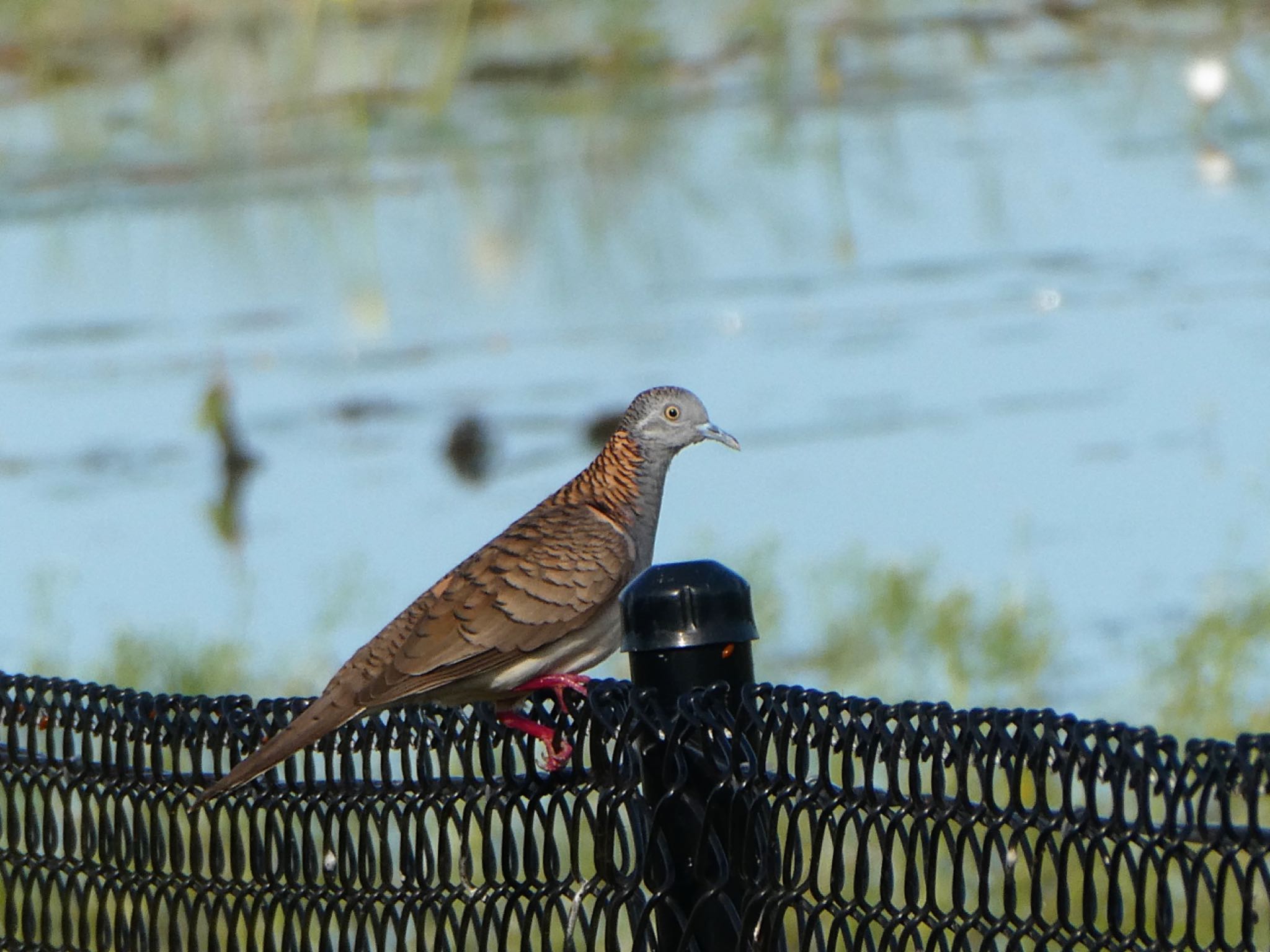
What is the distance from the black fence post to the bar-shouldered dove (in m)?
0.61

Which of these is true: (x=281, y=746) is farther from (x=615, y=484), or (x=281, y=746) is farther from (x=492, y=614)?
(x=615, y=484)

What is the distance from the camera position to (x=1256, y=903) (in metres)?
4.61

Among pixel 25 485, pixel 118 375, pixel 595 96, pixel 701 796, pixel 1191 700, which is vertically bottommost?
pixel 701 796

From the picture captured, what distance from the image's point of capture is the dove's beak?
4.41 metres

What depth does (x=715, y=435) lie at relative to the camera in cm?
448

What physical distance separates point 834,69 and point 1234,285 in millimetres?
2542

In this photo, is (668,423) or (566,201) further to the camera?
(566,201)

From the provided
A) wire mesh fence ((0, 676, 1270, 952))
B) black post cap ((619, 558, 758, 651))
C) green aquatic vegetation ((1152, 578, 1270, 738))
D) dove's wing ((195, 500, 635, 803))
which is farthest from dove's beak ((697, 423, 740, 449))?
green aquatic vegetation ((1152, 578, 1270, 738))

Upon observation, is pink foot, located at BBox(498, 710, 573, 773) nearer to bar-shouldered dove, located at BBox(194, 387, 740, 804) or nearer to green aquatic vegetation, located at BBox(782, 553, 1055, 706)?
bar-shouldered dove, located at BBox(194, 387, 740, 804)

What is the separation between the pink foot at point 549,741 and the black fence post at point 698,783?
239mm

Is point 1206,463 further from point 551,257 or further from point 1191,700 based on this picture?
point 551,257

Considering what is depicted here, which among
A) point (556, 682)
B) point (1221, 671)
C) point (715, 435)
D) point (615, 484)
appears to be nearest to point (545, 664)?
point (556, 682)

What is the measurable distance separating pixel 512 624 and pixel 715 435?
103 cm

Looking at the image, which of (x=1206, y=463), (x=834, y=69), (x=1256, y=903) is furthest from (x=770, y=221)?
(x=1256, y=903)
